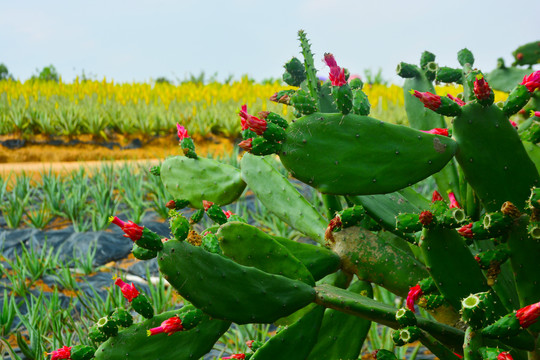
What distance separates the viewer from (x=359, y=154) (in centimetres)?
137

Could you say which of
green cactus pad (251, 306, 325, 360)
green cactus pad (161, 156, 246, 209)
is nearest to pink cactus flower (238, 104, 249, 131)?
green cactus pad (251, 306, 325, 360)

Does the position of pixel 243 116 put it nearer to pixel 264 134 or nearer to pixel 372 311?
pixel 264 134

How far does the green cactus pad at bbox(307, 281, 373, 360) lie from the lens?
6.08ft

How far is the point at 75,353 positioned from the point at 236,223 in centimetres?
58

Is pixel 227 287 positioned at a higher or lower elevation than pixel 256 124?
lower

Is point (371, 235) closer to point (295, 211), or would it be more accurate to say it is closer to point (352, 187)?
point (295, 211)

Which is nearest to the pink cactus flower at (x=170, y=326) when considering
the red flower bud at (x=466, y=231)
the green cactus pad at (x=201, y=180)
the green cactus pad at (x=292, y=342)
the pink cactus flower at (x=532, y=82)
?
the green cactus pad at (x=292, y=342)

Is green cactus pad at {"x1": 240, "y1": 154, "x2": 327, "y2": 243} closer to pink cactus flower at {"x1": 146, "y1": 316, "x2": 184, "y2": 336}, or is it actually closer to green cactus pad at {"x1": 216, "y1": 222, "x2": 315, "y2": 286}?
green cactus pad at {"x1": 216, "y1": 222, "x2": 315, "y2": 286}

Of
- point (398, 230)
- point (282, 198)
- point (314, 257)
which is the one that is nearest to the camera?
point (398, 230)

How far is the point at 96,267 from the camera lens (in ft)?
13.5

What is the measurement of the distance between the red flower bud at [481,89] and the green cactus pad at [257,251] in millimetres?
651

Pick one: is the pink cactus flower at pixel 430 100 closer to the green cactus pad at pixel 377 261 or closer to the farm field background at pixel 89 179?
the green cactus pad at pixel 377 261

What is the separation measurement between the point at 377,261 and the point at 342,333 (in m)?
0.27

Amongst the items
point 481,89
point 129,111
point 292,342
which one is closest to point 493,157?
point 481,89
